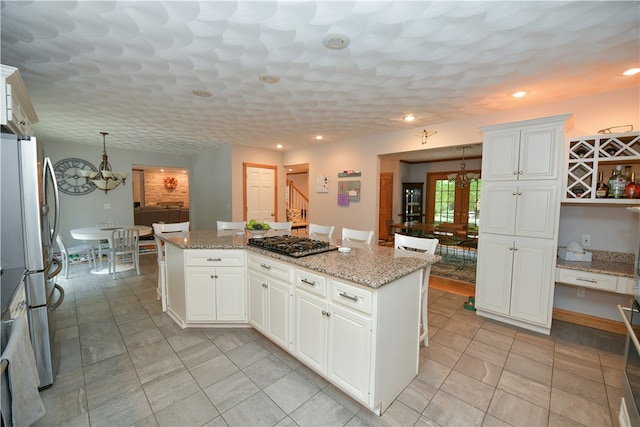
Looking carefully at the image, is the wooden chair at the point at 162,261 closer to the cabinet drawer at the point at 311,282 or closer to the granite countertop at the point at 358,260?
the granite countertop at the point at 358,260

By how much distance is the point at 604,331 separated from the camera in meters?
2.92

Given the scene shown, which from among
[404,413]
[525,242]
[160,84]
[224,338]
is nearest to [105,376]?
[224,338]

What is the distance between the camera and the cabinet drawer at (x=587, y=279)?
2554 millimetres

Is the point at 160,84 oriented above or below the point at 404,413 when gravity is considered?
above

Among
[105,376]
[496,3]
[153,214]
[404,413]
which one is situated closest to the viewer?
[496,3]

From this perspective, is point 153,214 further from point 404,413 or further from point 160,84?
point 404,413

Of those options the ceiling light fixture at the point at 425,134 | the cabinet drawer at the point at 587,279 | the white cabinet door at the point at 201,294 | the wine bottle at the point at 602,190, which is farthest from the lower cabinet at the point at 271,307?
the ceiling light fixture at the point at 425,134

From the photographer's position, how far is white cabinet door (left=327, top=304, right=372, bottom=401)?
5.66ft

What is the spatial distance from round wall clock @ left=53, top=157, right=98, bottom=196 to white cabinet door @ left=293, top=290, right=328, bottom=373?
258 inches

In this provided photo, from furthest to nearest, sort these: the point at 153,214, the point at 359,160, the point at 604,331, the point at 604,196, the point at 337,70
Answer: the point at 153,214 → the point at 359,160 → the point at 604,331 → the point at 604,196 → the point at 337,70

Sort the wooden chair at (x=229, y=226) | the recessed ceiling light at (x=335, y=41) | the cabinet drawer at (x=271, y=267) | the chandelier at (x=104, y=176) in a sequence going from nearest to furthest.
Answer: the recessed ceiling light at (x=335, y=41), the cabinet drawer at (x=271, y=267), the wooden chair at (x=229, y=226), the chandelier at (x=104, y=176)

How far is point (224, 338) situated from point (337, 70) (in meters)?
2.70

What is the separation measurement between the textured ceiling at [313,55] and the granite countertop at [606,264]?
1686 mm

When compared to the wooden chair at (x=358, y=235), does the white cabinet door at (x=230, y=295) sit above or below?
below
